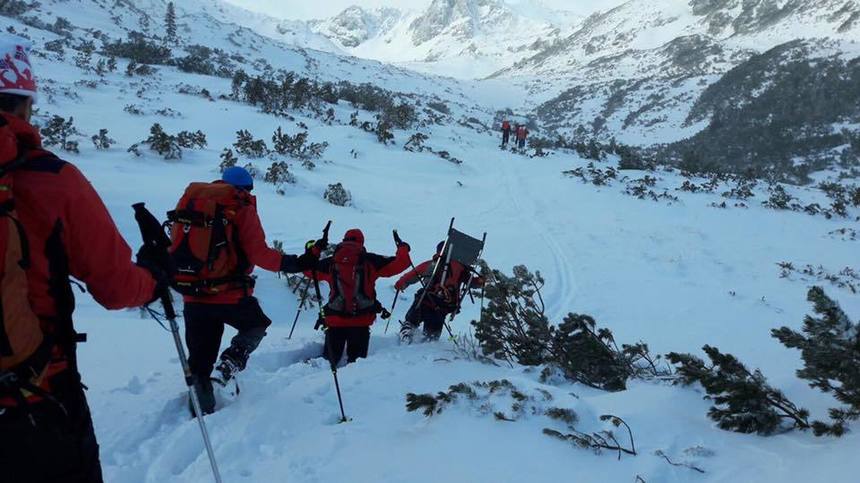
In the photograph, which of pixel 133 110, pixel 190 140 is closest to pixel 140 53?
pixel 133 110

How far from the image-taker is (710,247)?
438 inches

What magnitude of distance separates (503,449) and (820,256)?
10314mm

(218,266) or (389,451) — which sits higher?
(218,266)

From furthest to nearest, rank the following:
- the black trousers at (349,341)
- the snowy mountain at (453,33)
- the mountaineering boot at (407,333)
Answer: the snowy mountain at (453,33), the mountaineering boot at (407,333), the black trousers at (349,341)

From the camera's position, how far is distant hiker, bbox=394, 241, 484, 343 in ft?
20.6

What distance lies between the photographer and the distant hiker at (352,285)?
5.29 meters

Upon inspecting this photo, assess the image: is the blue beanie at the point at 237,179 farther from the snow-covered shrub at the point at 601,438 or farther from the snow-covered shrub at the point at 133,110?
the snow-covered shrub at the point at 133,110

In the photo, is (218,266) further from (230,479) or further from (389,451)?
(389,451)

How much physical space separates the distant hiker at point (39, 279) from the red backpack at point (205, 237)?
1.80 m

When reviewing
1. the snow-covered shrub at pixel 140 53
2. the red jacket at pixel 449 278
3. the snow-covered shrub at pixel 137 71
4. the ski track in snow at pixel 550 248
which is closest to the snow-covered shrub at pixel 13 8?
the snow-covered shrub at pixel 140 53

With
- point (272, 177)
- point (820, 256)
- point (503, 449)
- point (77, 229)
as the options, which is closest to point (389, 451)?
point (503, 449)

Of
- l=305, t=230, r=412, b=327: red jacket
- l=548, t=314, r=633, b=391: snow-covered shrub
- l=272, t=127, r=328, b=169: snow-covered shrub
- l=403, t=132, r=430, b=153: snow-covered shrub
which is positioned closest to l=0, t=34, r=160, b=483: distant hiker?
l=305, t=230, r=412, b=327: red jacket

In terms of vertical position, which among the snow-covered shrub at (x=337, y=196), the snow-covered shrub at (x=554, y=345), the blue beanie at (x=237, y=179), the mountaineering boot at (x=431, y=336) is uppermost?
the blue beanie at (x=237, y=179)

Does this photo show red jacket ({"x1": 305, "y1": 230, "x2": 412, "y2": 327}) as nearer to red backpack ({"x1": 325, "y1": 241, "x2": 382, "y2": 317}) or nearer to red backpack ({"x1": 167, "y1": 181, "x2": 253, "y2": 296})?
red backpack ({"x1": 325, "y1": 241, "x2": 382, "y2": 317})
